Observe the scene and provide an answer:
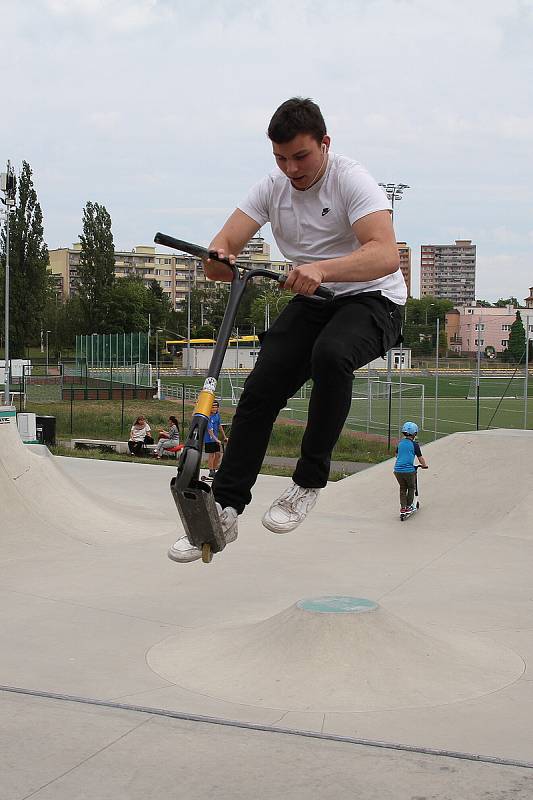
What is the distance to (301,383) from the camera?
5121 mm

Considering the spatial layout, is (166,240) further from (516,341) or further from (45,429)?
(516,341)

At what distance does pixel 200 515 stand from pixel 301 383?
1.00m

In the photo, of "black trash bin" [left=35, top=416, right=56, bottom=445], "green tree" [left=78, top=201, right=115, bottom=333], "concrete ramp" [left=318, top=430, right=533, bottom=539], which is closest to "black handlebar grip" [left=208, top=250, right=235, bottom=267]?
"concrete ramp" [left=318, top=430, right=533, bottom=539]

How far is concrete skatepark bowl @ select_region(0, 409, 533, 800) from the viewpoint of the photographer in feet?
14.2

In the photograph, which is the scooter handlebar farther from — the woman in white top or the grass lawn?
the woman in white top

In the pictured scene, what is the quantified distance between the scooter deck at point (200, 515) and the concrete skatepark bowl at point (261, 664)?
1.02 meters

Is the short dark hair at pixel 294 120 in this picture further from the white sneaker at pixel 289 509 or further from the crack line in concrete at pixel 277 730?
the crack line in concrete at pixel 277 730

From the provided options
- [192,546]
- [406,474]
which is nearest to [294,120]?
[192,546]

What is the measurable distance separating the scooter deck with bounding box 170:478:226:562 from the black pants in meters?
0.32

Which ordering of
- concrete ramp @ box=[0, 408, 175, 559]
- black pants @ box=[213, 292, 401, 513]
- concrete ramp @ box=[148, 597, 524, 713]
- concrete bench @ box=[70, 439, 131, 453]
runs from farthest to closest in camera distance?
concrete bench @ box=[70, 439, 131, 453] < concrete ramp @ box=[0, 408, 175, 559] < concrete ramp @ box=[148, 597, 524, 713] < black pants @ box=[213, 292, 401, 513]

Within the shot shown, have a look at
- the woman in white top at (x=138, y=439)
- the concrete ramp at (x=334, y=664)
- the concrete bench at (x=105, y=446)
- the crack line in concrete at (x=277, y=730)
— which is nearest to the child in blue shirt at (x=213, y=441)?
the woman in white top at (x=138, y=439)

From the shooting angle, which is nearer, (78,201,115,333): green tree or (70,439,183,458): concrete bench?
(70,439,183,458): concrete bench

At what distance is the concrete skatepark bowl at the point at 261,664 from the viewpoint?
14.2ft

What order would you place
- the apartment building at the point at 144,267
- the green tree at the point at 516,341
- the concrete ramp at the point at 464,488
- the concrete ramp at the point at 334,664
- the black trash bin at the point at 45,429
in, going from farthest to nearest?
the apartment building at the point at 144,267 < the green tree at the point at 516,341 < the black trash bin at the point at 45,429 < the concrete ramp at the point at 464,488 < the concrete ramp at the point at 334,664
